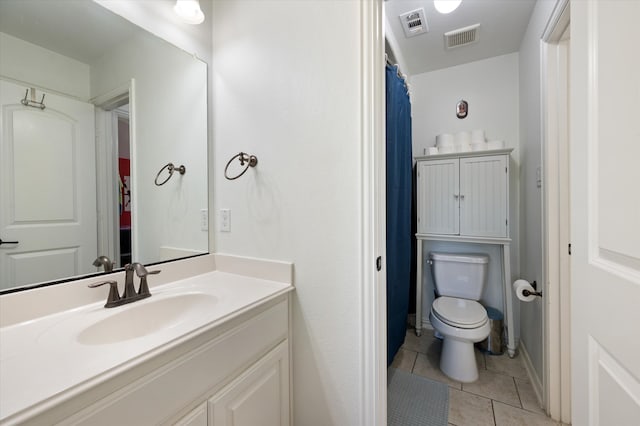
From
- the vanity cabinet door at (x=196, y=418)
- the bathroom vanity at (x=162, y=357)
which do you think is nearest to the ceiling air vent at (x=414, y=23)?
the bathroom vanity at (x=162, y=357)

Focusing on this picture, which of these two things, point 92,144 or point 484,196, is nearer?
point 92,144

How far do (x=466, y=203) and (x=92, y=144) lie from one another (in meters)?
2.40

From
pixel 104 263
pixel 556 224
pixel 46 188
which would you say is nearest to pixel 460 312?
pixel 556 224

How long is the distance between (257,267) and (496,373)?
5.97 feet

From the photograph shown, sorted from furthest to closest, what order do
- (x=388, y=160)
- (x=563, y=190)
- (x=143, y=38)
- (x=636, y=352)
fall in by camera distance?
(x=388, y=160), (x=563, y=190), (x=143, y=38), (x=636, y=352)

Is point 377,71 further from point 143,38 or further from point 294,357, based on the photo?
point 294,357

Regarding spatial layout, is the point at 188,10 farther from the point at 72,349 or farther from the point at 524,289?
the point at 524,289

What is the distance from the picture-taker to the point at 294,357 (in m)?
1.12

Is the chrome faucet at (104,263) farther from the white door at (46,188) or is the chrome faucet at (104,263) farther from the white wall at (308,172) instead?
the white wall at (308,172)

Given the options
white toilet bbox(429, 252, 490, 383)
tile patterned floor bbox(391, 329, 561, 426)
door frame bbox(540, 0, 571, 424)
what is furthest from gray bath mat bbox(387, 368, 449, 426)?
door frame bbox(540, 0, 571, 424)

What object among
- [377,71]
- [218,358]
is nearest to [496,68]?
[377,71]

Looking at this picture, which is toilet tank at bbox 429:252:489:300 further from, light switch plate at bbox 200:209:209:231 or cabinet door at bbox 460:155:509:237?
light switch plate at bbox 200:209:209:231

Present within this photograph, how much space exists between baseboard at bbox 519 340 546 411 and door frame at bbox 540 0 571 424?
110 millimetres

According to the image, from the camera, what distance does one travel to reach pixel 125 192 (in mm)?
1091
